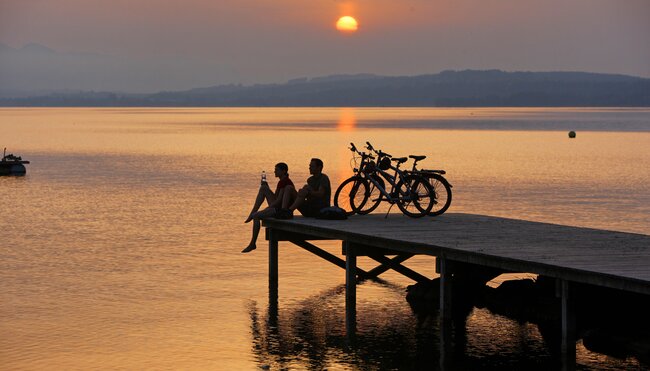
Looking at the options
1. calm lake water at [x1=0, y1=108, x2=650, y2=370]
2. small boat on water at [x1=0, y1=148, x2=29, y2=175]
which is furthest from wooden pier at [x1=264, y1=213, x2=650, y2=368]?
small boat on water at [x1=0, y1=148, x2=29, y2=175]

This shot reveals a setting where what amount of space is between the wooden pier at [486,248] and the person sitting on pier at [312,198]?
0.22 m

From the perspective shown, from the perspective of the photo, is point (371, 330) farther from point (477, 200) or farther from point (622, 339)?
point (477, 200)

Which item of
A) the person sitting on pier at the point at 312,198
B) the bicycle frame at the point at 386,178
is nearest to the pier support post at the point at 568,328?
the bicycle frame at the point at 386,178

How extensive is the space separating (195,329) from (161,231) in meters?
16.2

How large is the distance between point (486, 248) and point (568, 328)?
2384 mm

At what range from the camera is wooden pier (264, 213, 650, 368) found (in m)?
18.0

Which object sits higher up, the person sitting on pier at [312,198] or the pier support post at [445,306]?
the person sitting on pier at [312,198]

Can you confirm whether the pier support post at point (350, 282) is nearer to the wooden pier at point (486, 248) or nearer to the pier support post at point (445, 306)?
the wooden pier at point (486, 248)

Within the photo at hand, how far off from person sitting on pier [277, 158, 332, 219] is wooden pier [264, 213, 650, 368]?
22 cm

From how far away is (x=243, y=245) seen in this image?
108 ft

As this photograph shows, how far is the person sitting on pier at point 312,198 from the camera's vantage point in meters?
24.6

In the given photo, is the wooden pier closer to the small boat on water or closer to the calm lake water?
the calm lake water

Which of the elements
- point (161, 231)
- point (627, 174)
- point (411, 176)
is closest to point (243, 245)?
point (161, 231)

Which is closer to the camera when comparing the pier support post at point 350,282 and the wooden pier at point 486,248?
the wooden pier at point 486,248
